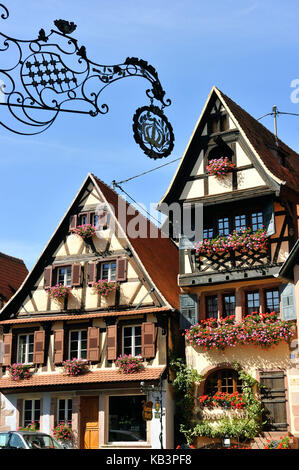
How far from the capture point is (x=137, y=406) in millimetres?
24078

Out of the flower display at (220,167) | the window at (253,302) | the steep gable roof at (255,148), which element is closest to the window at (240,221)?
the flower display at (220,167)

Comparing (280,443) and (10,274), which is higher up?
(10,274)

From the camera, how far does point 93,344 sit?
82.5ft

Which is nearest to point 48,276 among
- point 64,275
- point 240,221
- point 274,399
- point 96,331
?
point 64,275

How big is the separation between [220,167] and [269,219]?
255 centimetres

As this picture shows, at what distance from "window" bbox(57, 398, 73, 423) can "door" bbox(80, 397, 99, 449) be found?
1.93 feet

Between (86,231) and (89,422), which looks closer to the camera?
(89,422)

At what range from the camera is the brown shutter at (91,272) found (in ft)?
85.2

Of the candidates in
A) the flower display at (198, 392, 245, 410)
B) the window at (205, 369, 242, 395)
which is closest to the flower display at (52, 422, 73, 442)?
the flower display at (198, 392, 245, 410)

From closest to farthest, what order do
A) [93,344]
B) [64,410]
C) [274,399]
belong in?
[274,399] → [93,344] → [64,410]

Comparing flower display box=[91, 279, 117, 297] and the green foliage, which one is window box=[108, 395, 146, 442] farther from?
flower display box=[91, 279, 117, 297]

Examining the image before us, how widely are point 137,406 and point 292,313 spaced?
7.42 m

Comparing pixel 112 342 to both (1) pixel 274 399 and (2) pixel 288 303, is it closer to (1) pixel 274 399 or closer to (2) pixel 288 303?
(1) pixel 274 399

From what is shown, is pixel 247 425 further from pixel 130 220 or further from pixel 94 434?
pixel 130 220
